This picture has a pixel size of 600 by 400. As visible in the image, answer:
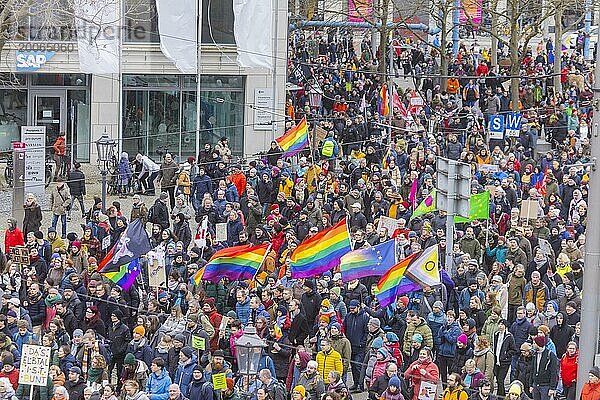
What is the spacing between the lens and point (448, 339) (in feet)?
61.2

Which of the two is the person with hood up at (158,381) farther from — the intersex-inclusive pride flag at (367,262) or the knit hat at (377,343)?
the intersex-inclusive pride flag at (367,262)

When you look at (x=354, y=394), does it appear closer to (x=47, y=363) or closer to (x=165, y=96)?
(x=47, y=363)

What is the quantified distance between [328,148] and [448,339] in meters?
15.1

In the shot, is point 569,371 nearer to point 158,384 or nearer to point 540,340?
point 540,340

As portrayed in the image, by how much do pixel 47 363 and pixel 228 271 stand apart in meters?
4.23

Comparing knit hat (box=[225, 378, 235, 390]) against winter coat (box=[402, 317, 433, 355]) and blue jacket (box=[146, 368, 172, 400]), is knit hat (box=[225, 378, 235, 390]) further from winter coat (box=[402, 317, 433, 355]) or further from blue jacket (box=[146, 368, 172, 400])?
winter coat (box=[402, 317, 433, 355])

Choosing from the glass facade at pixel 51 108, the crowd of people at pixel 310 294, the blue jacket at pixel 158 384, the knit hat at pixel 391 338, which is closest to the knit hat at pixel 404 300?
the crowd of people at pixel 310 294

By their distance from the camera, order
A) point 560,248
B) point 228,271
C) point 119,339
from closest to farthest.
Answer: point 119,339 < point 228,271 < point 560,248

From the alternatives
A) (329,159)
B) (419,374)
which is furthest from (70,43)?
(419,374)

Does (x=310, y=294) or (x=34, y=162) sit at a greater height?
(x=34, y=162)

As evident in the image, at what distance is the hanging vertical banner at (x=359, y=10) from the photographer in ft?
154

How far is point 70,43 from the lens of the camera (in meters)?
37.1

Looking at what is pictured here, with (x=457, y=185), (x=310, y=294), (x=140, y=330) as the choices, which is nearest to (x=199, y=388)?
(x=140, y=330)

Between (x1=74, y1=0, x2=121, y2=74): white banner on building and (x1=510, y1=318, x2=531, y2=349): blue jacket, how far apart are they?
61.8ft
